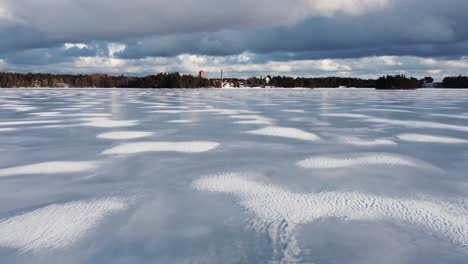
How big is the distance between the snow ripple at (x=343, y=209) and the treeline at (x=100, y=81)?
91971 mm

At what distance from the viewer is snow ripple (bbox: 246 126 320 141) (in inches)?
294

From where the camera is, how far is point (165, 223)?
3.03m

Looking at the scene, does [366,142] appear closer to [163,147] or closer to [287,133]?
Answer: [287,133]

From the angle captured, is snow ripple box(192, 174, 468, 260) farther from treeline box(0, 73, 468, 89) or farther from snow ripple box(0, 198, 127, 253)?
treeline box(0, 73, 468, 89)

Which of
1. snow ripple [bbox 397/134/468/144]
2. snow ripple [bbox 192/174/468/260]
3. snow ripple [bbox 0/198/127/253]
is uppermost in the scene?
snow ripple [bbox 397/134/468/144]

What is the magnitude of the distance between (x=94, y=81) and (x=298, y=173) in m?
113

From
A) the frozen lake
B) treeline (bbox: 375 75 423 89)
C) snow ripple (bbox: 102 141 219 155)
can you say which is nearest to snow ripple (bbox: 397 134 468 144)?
the frozen lake

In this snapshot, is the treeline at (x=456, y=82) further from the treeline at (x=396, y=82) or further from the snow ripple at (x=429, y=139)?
the snow ripple at (x=429, y=139)

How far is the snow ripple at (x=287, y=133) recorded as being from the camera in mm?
7469

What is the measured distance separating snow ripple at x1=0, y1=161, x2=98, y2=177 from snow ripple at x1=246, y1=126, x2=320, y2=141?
3.92m

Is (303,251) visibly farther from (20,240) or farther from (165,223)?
(20,240)

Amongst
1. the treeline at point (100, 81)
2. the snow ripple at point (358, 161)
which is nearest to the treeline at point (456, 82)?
the treeline at point (100, 81)

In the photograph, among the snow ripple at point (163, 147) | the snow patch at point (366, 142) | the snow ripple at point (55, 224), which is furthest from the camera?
the snow patch at point (366, 142)

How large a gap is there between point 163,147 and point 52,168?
189 cm
